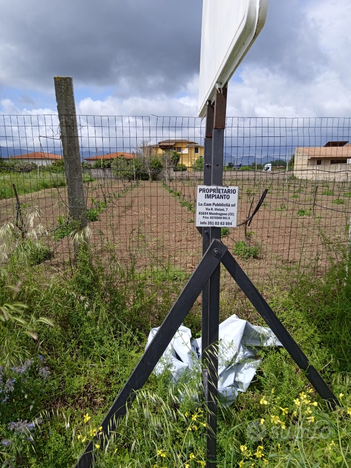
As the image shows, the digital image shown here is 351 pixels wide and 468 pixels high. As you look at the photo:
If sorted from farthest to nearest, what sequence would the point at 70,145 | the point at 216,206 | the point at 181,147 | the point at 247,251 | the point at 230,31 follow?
the point at 247,251, the point at 181,147, the point at 70,145, the point at 216,206, the point at 230,31

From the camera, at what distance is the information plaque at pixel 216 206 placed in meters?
1.80

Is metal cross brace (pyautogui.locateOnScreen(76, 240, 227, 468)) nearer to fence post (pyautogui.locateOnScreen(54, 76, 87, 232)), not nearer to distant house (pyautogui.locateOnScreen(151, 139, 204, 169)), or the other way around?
fence post (pyautogui.locateOnScreen(54, 76, 87, 232))

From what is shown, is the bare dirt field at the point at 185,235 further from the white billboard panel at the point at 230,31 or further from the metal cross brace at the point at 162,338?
the white billboard panel at the point at 230,31

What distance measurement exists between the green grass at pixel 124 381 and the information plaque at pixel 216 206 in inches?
41.7

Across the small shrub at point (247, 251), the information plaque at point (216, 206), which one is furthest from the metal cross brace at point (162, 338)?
the small shrub at point (247, 251)

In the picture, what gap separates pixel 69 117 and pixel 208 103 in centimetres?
153

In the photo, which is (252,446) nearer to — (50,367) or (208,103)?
(50,367)

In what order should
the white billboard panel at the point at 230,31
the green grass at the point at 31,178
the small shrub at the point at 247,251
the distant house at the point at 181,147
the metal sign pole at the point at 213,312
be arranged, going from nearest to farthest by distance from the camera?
1. the white billboard panel at the point at 230,31
2. the metal sign pole at the point at 213,312
3. the green grass at the point at 31,178
4. the distant house at the point at 181,147
5. the small shrub at the point at 247,251

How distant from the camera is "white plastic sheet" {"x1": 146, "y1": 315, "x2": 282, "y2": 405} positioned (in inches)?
91.4

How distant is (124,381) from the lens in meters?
2.43

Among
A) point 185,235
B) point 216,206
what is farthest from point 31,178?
point 185,235

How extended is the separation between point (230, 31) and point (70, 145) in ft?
7.10

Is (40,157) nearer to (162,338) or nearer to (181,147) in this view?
(181,147)

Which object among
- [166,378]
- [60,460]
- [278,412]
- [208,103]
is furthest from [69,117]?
[278,412]
